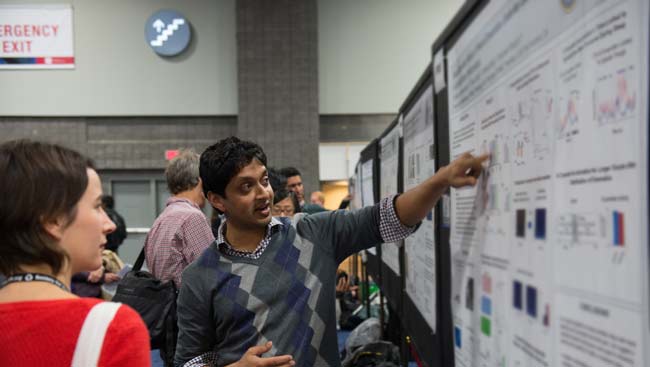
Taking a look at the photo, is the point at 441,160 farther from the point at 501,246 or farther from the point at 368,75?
the point at 368,75

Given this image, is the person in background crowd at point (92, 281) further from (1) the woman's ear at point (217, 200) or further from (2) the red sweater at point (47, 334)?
(2) the red sweater at point (47, 334)

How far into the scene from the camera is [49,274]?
94cm

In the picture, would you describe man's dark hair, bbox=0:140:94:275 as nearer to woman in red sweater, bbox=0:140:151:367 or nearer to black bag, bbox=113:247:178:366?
woman in red sweater, bbox=0:140:151:367

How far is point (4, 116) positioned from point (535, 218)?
10344 mm

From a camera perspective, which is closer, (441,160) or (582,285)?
(582,285)

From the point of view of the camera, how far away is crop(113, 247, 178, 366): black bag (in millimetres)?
2578

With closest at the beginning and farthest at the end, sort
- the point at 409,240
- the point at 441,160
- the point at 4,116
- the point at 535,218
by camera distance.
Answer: the point at 535,218, the point at 441,160, the point at 409,240, the point at 4,116

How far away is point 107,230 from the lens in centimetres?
105

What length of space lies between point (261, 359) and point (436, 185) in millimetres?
639

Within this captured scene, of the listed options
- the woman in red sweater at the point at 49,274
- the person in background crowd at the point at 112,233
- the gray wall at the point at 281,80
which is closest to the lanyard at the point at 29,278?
the woman in red sweater at the point at 49,274

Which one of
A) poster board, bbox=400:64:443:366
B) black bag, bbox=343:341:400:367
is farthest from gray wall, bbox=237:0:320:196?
poster board, bbox=400:64:443:366

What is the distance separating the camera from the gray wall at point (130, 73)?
9430 mm

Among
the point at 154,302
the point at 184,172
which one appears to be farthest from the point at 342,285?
the point at 154,302

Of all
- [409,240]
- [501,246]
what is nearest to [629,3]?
[501,246]
